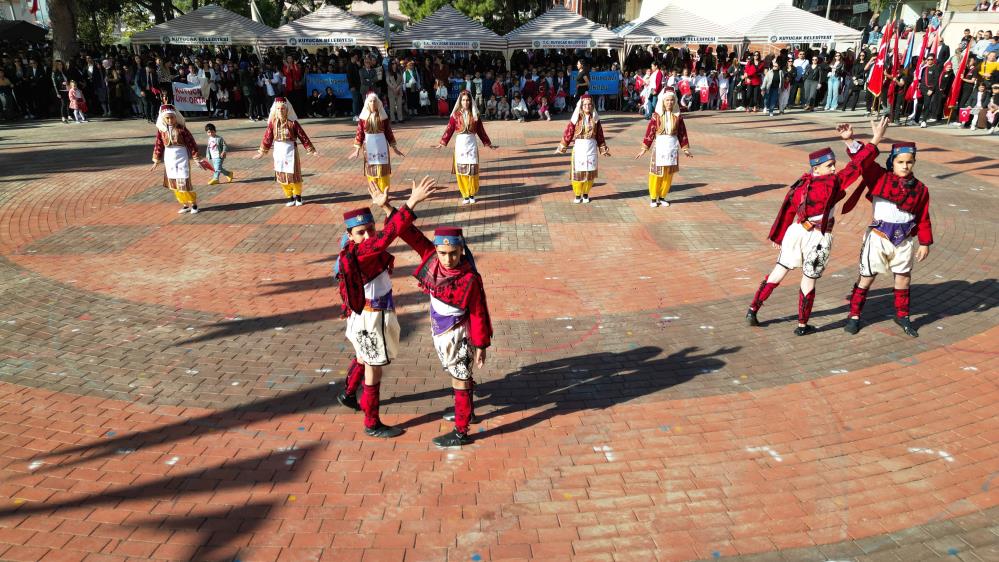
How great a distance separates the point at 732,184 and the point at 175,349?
11024 mm

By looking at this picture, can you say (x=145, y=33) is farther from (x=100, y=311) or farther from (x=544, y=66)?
(x=100, y=311)

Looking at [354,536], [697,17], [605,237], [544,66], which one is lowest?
[354,536]

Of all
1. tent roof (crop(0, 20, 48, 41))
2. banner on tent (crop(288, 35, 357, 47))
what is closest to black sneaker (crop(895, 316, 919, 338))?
banner on tent (crop(288, 35, 357, 47))

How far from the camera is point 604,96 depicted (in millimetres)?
25016

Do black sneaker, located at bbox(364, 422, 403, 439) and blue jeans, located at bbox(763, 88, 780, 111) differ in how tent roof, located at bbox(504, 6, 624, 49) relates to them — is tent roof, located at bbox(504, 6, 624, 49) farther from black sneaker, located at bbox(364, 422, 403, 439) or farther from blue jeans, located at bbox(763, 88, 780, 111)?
black sneaker, located at bbox(364, 422, 403, 439)

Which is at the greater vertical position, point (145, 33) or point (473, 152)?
point (145, 33)

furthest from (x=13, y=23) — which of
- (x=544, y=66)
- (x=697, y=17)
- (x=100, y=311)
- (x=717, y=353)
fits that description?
(x=717, y=353)

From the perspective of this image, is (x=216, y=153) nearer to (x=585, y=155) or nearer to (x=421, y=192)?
(x=585, y=155)

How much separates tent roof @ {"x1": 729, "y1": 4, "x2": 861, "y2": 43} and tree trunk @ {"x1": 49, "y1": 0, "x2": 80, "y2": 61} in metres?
25.2

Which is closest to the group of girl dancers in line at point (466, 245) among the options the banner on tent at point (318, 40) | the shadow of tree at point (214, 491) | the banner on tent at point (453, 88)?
the shadow of tree at point (214, 491)

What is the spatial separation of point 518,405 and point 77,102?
75.3ft

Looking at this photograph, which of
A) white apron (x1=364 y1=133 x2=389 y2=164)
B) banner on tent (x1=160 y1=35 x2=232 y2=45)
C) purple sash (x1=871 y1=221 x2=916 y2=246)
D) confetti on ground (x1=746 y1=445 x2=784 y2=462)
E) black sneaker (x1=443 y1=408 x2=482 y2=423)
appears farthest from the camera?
banner on tent (x1=160 y1=35 x2=232 y2=45)

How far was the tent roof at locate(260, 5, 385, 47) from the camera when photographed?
24.1m

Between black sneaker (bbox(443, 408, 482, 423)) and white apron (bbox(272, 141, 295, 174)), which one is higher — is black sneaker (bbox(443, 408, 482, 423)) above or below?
below
